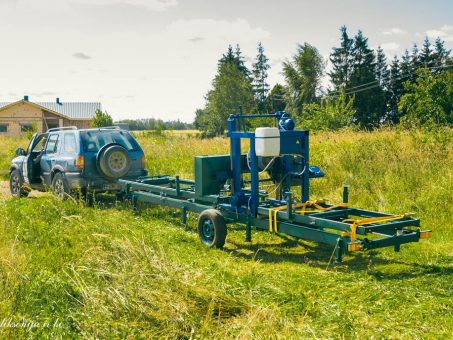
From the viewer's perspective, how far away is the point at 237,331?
14.4 feet

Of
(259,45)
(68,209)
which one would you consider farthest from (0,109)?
(68,209)

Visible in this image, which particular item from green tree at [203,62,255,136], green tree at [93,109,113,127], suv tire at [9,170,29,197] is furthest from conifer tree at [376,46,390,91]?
suv tire at [9,170,29,197]

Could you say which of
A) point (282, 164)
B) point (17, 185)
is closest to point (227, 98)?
point (17, 185)

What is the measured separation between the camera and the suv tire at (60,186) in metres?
11.6

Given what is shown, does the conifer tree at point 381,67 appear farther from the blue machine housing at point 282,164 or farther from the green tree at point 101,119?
the blue machine housing at point 282,164

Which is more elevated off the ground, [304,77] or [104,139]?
[304,77]

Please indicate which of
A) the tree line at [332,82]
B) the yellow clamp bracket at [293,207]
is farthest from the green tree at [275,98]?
the yellow clamp bracket at [293,207]

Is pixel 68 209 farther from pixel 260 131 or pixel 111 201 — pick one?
pixel 260 131

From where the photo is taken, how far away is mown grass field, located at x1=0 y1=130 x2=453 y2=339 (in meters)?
4.52

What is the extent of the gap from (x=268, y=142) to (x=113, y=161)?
16.1 ft

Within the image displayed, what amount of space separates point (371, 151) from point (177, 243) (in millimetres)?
6783

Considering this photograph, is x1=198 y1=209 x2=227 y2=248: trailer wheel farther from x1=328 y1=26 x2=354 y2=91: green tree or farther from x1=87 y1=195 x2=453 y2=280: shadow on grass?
x1=328 y1=26 x2=354 y2=91: green tree

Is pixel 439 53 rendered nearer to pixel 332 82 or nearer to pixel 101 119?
pixel 332 82

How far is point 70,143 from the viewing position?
11805mm
